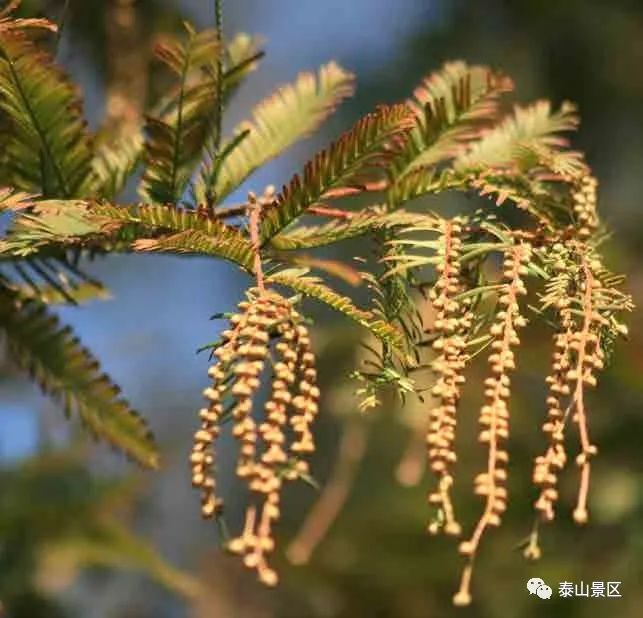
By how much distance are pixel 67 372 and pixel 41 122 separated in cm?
12

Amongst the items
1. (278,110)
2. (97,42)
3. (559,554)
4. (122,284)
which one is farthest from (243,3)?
(278,110)

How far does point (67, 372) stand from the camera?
447 millimetres

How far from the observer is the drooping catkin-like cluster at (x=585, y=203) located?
1.26 ft

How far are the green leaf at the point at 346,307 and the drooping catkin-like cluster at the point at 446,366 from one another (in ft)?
0.04

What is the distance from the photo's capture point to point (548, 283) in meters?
0.33

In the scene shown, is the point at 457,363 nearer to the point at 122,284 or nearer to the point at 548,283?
the point at 548,283

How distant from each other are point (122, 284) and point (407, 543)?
1.22m

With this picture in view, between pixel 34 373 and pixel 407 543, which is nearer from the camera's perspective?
pixel 34 373

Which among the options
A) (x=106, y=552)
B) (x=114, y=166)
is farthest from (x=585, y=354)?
(x=106, y=552)

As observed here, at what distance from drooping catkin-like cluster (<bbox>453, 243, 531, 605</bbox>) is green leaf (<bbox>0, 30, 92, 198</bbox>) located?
171 millimetres

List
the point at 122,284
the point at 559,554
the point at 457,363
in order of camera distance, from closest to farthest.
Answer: the point at 457,363
the point at 559,554
the point at 122,284

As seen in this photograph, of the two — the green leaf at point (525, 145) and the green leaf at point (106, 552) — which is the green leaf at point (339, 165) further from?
the green leaf at point (106, 552)

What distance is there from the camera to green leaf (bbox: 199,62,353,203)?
0.42m

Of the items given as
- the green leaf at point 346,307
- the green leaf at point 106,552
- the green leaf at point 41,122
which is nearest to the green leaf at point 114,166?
the green leaf at point 41,122
